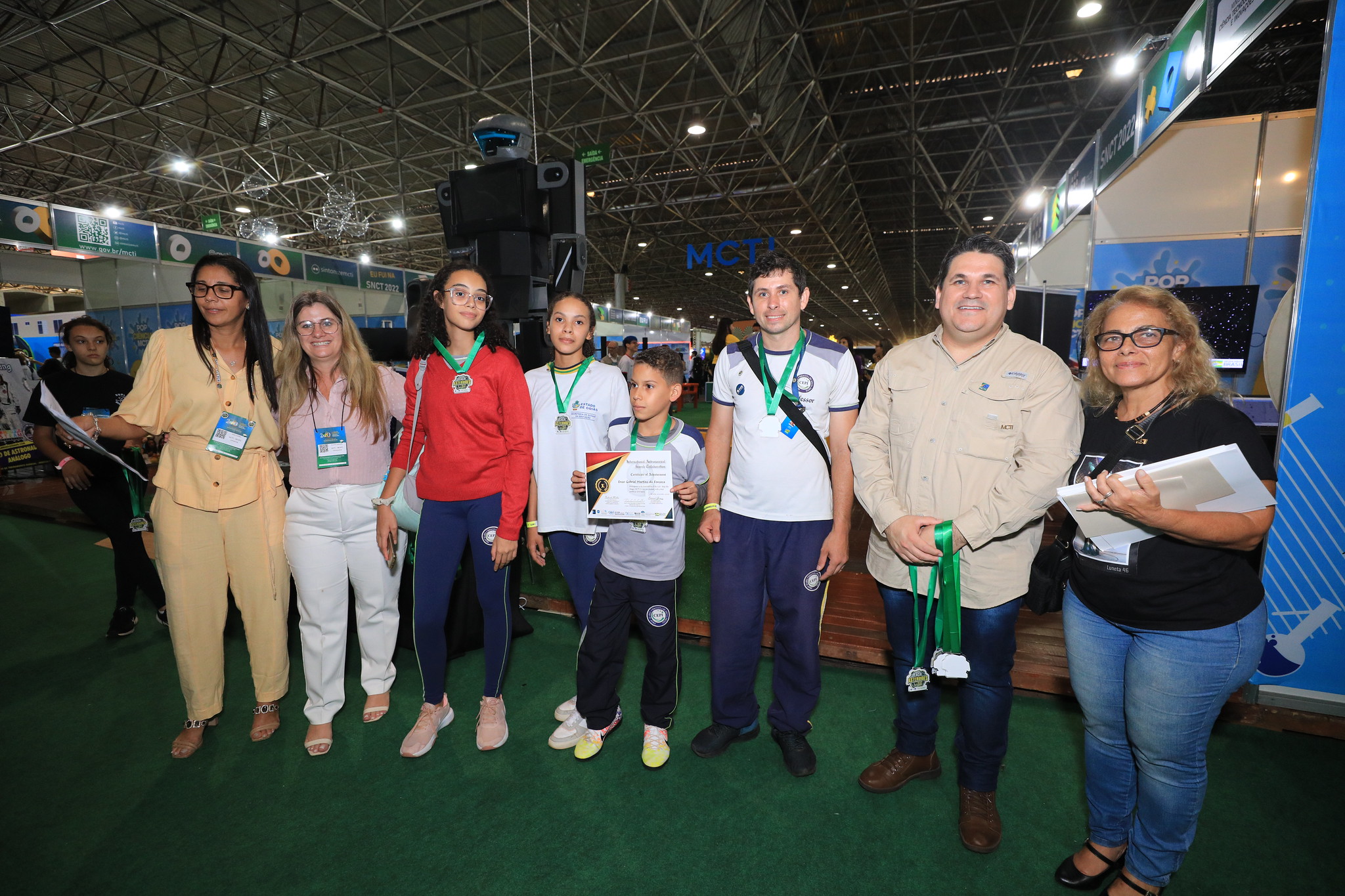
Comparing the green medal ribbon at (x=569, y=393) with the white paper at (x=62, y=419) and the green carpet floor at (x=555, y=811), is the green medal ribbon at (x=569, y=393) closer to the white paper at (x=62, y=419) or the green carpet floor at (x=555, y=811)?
the green carpet floor at (x=555, y=811)

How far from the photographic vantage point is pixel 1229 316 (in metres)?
4.13

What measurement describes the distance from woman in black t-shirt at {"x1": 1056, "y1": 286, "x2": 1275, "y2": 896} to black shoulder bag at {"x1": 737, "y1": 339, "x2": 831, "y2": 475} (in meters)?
0.71

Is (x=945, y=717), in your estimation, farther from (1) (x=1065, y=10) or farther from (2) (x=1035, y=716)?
(1) (x=1065, y=10)

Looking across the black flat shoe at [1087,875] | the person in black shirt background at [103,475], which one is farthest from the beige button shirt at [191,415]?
the black flat shoe at [1087,875]

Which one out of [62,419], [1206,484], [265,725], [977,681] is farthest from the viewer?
[265,725]

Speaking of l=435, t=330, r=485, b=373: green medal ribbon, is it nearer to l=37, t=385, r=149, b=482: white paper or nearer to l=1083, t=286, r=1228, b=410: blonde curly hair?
l=37, t=385, r=149, b=482: white paper

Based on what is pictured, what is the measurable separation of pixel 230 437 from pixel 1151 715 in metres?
Result: 2.93

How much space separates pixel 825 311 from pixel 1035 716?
34.5 m

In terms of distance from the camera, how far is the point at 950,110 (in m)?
11.4

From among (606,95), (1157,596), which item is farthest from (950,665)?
(606,95)

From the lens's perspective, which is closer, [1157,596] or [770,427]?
[1157,596]

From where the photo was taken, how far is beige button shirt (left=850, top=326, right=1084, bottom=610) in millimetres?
1580

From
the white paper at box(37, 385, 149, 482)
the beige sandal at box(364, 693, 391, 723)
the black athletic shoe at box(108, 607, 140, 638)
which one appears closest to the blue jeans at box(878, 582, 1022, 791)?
the beige sandal at box(364, 693, 391, 723)

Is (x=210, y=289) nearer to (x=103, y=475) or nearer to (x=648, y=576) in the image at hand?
(x=648, y=576)
